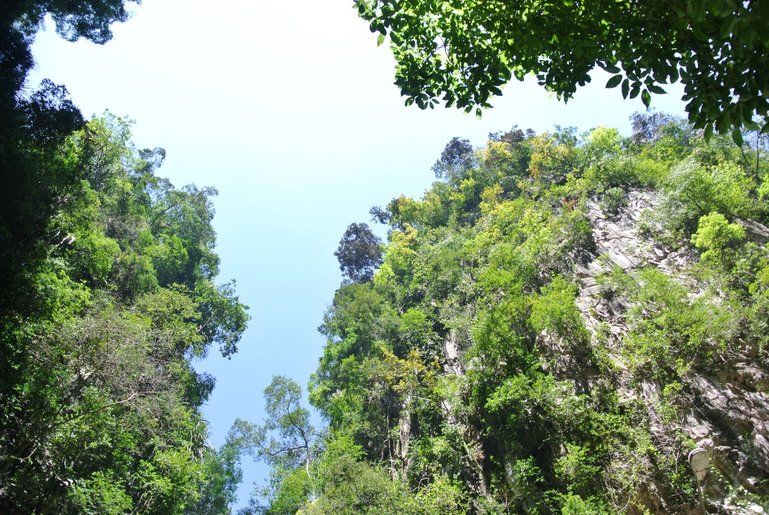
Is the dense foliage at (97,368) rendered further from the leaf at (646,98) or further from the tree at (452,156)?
the tree at (452,156)

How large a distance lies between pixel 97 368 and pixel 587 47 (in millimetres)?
12617

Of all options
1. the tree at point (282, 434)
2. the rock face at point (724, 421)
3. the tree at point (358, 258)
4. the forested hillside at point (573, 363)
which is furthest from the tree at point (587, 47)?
the tree at point (358, 258)

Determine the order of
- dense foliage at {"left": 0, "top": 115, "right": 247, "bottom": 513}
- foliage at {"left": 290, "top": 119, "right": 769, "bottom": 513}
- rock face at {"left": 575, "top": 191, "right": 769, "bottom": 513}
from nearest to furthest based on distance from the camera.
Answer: rock face at {"left": 575, "top": 191, "right": 769, "bottom": 513} < dense foliage at {"left": 0, "top": 115, "right": 247, "bottom": 513} < foliage at {"left": 290, "top": 119, "right": 769, "bottom": 513}

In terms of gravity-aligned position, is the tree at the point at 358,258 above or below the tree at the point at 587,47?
above

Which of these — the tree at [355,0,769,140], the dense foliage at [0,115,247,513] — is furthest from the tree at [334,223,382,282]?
the tree at [355,0,769,140]

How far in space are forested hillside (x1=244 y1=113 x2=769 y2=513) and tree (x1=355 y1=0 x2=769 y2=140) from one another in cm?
198

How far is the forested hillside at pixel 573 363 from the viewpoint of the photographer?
10438 mm

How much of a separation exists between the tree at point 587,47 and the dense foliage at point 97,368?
30.9 ft

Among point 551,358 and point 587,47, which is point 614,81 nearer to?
point 587,47

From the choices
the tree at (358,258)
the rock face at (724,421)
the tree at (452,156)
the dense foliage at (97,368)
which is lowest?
the rock face at (724,421)

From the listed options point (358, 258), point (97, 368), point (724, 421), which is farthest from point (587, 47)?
point (358, 258)

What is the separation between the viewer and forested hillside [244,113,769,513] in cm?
1044

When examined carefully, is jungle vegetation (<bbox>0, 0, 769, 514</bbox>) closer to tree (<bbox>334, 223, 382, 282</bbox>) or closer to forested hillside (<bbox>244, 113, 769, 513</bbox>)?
forested hillside (<bbox>244, 113, 769, 513</bbox>)

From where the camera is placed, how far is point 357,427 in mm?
19375
